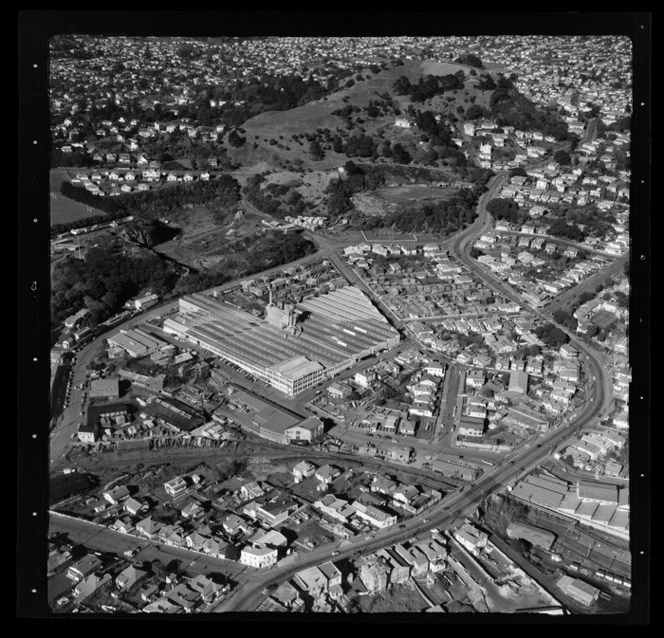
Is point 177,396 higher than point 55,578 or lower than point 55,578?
lower

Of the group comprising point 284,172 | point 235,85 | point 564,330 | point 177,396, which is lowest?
point 177,396

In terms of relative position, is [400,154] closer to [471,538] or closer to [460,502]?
[460,502]

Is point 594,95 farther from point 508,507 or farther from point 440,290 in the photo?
point 508,507

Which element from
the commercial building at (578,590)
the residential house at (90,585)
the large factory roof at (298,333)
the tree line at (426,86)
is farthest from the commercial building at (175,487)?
the tree line at (426,86)

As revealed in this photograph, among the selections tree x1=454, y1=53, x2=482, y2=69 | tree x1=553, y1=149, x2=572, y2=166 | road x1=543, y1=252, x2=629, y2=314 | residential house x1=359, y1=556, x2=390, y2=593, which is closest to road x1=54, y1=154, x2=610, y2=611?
residential house x1=359, y1=556, x2=390, y2=593

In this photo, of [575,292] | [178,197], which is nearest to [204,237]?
[178,197]
